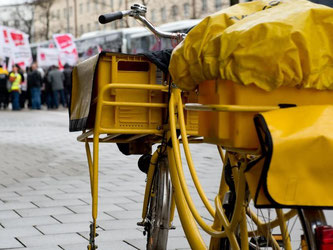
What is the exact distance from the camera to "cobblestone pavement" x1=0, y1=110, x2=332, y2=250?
4879 millimetres

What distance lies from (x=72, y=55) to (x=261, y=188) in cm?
3223

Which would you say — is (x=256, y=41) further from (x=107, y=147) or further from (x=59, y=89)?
(x=59, y=89)

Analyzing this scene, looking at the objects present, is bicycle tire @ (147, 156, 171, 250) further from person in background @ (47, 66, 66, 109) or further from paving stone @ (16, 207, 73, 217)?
person in background @ (47, 66, 66, 109)

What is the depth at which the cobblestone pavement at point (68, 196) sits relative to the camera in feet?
16.0

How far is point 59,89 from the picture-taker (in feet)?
95.5

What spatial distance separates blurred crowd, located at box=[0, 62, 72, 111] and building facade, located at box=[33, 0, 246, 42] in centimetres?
1936

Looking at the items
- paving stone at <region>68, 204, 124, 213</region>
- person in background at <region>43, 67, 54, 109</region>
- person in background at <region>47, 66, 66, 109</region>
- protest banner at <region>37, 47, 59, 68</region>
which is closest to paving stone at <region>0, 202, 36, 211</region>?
paving stone at <region>68, 204, 124, 213</region>

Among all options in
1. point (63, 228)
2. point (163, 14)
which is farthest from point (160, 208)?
point (163, 14)

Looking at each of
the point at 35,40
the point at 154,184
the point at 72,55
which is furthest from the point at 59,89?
the point at 35,40

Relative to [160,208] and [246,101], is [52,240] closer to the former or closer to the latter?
[160,208]

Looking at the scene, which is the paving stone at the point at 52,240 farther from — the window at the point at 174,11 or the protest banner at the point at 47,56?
the window at the point at 174,11

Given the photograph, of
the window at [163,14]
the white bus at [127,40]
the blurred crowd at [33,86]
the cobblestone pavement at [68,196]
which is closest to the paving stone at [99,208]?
the cobblestone pavement at [68,196]

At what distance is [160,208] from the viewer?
3.86 m

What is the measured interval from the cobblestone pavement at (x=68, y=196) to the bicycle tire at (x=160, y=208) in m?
0.76
